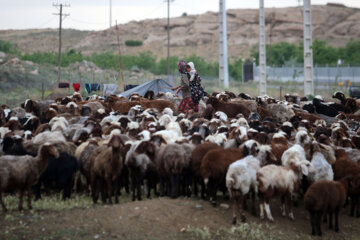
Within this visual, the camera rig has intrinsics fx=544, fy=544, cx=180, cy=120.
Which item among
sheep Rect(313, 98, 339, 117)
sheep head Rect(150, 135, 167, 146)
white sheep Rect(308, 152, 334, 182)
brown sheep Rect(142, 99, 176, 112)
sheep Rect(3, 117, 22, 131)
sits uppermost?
brown sheep Rect(142, 99, 176, 112)

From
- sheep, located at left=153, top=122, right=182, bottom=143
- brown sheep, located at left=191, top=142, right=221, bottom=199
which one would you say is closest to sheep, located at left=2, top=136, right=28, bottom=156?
sheep, located at left=153, top=122, right=182, bottom=143

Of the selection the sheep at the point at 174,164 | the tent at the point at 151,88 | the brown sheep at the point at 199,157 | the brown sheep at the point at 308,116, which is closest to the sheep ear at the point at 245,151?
the brown sheep at the point at 199,157

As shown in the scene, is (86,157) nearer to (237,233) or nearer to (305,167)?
(237,233)

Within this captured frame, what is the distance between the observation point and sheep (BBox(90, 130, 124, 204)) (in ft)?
32.3

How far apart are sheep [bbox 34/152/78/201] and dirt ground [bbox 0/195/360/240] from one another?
2.77ft

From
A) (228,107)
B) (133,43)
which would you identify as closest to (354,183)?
(228,107)

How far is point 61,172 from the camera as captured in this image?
10.2 meters

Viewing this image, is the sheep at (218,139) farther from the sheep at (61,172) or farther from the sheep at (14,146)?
the sheep at (14,146)

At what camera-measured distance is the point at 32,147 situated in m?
11.1

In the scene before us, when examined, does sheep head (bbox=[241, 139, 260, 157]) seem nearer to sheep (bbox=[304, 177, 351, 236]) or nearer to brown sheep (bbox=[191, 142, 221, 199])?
brown sheep (bbox=[191, 142, 221, 199])

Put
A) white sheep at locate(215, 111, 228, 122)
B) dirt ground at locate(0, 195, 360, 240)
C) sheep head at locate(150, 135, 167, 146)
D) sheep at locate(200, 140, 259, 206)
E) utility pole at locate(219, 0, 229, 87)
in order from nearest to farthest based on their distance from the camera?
dirt ground at locate(0, 195, 360, 240) < sheep at locate(200, 140, 259, 206) < sheep head at locate(150, 135, 167, 146) < white sheep at locate(215, 111, 228, 122) < utility pole at locate(219, 0, 229, 87)

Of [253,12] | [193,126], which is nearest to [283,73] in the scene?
[193,126]

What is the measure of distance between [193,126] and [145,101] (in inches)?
177

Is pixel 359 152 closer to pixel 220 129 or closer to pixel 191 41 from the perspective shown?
pixel 220 129
